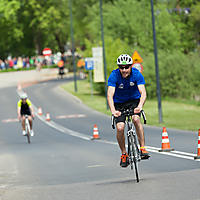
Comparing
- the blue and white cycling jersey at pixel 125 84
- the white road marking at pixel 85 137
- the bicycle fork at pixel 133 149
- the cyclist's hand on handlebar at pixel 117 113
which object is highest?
the blue and white cycling jersey at pixel 125 84

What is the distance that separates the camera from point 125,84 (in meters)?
10.8

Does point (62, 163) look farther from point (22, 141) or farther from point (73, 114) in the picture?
point (73, 114)

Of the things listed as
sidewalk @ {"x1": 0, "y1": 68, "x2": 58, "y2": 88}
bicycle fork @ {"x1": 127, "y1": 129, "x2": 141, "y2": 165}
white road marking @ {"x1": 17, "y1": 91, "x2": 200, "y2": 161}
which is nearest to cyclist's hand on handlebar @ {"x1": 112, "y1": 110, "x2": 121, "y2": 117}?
bicycle fork @ {"x1": 127, "y1": 129, "x2": 141, "y2": 165}

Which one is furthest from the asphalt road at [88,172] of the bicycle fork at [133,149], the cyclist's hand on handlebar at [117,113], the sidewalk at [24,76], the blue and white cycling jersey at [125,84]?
the sidewalk at [24,76]

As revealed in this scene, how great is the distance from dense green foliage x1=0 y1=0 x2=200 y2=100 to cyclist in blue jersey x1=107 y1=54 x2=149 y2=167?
4012 cm

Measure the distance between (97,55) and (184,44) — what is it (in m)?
24.8

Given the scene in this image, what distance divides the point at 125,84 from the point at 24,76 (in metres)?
72.1

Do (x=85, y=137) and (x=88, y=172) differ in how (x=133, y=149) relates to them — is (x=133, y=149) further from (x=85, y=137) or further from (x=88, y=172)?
(x=85, y=137)

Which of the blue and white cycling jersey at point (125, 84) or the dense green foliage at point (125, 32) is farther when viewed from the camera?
the dense green foliage at point (125, 32)

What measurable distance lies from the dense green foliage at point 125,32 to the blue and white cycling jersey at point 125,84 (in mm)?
40171

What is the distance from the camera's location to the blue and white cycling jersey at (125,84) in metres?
10.8

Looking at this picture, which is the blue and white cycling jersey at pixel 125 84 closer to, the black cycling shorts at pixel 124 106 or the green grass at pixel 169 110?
the black cycling shorts at pixel 124 106

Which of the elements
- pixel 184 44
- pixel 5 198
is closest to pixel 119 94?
pixel 5 198

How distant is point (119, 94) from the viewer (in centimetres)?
1093
